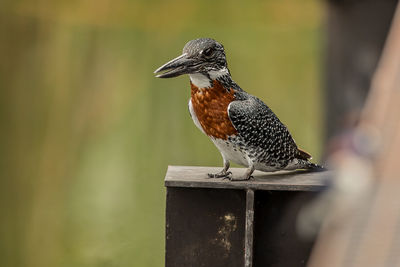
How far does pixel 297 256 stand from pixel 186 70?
48cm

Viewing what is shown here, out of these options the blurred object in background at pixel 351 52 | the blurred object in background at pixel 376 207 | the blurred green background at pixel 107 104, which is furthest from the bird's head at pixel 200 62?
the blurred green background at pixel 107 104

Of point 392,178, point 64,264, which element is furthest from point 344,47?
point 392,178

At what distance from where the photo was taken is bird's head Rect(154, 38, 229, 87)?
58.4 inches

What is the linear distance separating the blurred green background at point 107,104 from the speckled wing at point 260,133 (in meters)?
2.04

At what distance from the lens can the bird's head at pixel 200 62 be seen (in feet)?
4.87

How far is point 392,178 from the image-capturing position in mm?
498

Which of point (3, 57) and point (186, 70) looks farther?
point (3, 57)

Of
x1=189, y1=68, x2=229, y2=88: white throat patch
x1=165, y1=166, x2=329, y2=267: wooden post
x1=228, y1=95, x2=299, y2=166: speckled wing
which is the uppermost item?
x1=189, y1=68, x2=229, y2=88: white throat patch

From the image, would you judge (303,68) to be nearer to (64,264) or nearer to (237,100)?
(64,264)

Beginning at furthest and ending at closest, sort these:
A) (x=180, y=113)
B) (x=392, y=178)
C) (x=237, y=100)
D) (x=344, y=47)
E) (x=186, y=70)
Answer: (x=180, y=113) < (x=344, y=47) < (x=237, y=100) < (x=186, y=70) < (x=392, y=178)

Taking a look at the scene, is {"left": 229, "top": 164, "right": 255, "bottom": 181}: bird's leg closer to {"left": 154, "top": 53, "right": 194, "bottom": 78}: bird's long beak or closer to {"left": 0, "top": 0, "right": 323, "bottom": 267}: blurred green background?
{"left": 154, "top": 53, "right": 194, "bottom": 78}: bird's long beak

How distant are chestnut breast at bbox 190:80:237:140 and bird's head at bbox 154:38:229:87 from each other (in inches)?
1.0

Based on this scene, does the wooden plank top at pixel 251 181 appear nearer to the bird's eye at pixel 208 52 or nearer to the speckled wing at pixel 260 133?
the speckled wing at pixel 260 133

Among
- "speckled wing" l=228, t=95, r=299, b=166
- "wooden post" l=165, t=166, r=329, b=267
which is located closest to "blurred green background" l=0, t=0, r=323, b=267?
"speckled wing" l=228, t=95, r=299, b=166
